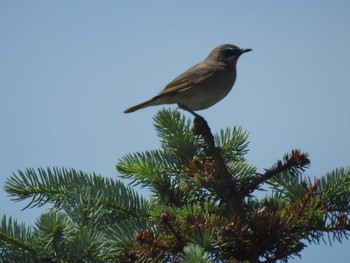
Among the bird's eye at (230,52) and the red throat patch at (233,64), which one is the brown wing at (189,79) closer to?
the red throat patch at (233,64)

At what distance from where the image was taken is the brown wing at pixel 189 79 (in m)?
8.65

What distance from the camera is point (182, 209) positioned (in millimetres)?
3168

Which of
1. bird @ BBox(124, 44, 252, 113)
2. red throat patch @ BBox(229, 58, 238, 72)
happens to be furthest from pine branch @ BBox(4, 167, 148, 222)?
red throat patch @ BBox(229, 58, 238, 72)

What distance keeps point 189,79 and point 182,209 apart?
5885mm

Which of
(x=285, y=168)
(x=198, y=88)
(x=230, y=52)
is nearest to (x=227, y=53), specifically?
(x=230, y=52)

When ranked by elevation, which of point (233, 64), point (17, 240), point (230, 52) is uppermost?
point (230, 52)

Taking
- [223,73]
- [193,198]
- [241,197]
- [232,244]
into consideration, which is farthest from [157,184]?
[223,73]

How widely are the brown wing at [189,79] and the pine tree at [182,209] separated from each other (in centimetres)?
424

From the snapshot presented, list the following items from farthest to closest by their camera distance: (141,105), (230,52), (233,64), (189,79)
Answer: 1. (230,52)
2. (233,64)
3. (189,79)
4. (141,105)

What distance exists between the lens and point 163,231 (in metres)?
3.02

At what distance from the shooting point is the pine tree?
2898mm

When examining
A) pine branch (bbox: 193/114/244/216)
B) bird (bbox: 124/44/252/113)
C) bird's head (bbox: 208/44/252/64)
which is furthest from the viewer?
bird's head (bbox: 208/44/252/64)

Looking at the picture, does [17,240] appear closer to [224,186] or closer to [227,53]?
[224,186]

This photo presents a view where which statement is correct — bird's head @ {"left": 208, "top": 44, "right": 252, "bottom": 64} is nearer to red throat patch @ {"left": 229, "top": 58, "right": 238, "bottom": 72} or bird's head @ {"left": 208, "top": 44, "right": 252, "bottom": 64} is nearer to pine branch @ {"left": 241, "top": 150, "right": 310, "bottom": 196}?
red throat patch @ {"left": 229, "top": 58, "right": 238, "bottom": 72}
